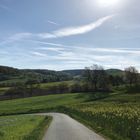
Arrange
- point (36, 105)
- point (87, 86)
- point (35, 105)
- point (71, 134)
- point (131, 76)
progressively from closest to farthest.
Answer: point (71, 134) → point (36, 105) → point (35, 105) → point (87, 86) → point (131, 76)

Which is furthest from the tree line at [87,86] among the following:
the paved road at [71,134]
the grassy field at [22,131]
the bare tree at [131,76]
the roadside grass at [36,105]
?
the paved road at [71,134]

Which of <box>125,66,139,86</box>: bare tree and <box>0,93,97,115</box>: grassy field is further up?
<box>125,66,139,86</box>: bare tree

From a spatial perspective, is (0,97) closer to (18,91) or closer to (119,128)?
(18,91)

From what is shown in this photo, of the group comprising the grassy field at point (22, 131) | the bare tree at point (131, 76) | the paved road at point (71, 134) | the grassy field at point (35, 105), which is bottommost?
the grassy field at point (35, 105)

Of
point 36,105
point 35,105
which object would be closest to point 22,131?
point 36,105

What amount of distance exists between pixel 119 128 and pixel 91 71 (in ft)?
425

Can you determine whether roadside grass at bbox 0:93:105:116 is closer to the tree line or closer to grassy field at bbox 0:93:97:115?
grassy field at bbox 0:93:97:115

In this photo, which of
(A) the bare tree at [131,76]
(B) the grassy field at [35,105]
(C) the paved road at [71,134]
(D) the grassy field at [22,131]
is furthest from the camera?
(A) the bare tree at [131,76]

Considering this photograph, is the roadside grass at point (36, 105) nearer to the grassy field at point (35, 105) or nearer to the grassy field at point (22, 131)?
the grassy field at point (35, 105)

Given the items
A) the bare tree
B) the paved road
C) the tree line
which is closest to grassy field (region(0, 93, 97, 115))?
the tree line

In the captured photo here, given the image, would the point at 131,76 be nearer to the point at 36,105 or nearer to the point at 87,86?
the point at 87,86

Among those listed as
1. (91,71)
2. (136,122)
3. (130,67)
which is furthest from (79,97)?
(136,122)

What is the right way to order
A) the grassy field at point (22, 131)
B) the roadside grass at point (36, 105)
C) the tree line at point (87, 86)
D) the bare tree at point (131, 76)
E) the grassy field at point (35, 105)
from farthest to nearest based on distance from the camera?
the bare tree at point (131, 76) < the tree line at point (87, 86) < the grassy field at point (35, 105) < the roadside grass at point (36, 105) < the grassy field at point (22, 131)

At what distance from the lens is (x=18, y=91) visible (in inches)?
5861
